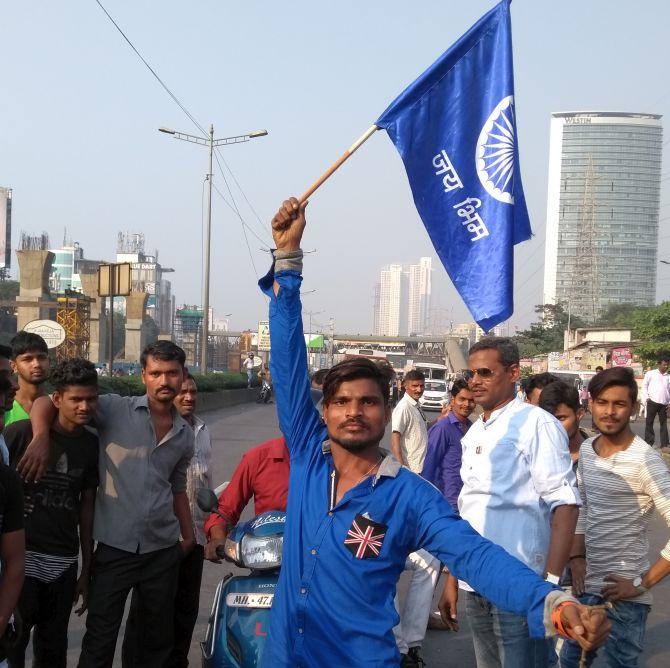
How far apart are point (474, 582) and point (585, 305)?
12151 centimetres

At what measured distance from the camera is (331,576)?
8.57ft

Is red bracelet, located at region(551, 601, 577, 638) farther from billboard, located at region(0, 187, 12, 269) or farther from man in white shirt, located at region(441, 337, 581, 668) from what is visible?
billboard, located at region(0, 187, 12, 269)

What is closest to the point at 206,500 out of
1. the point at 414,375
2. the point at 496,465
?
the point at 496,465

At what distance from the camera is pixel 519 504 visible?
364cm

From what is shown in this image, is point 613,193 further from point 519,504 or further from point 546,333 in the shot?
point 519,504

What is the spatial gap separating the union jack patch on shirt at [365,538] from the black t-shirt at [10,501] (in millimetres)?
1116

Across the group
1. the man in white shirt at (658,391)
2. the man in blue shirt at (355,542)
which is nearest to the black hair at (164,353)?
the man in blue shirt at (355,542)

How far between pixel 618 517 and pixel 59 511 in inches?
95.7

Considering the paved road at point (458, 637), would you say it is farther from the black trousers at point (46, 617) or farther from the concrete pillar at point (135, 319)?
the concrete pillar at point (135, 319)

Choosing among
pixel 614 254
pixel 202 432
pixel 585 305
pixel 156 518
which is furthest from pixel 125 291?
pixel 614 254

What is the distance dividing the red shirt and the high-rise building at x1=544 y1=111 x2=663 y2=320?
17861 cm

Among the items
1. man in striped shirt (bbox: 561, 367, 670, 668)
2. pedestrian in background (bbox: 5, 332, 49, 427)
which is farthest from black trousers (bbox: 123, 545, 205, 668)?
man in striped shirt (bbox: 561, 367, 670, 668)

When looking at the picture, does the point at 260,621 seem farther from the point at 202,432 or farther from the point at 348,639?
the point at 202,432

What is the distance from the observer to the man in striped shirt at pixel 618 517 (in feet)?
12.5
